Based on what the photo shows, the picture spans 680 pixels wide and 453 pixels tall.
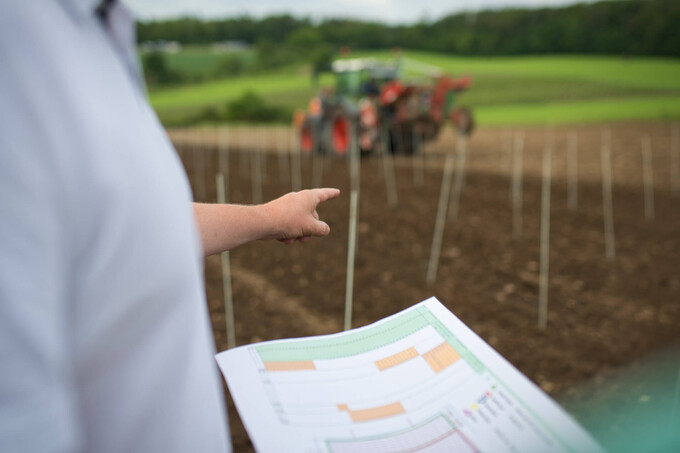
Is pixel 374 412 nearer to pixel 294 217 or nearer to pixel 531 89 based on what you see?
pixel 294 217

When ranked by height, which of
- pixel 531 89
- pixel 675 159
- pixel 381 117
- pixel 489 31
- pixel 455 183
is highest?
pixel 489 31

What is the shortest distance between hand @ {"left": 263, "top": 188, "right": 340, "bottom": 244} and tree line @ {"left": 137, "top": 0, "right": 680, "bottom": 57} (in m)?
11.5

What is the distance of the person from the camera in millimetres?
316

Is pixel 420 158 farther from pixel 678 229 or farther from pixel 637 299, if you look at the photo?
pixel 637 299

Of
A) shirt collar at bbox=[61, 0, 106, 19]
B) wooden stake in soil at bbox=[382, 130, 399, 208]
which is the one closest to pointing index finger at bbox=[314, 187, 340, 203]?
shirt collar at bbox=[61, 0, 106, 19]

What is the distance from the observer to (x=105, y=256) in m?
0.36

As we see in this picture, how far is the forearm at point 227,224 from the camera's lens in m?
0.73

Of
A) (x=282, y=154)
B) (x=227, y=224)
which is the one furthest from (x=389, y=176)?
(x=227, y=224)

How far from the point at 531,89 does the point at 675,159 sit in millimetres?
6804

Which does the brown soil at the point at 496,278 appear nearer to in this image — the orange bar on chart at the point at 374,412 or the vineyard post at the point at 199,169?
the vineyard post at the point at 199,169

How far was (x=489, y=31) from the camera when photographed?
15.2 m

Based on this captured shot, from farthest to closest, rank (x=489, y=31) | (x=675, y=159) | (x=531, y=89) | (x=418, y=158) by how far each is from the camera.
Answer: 1. (x=489, y=31)
2. (x=531, y=89)
3. (x=418, y=158)
4. (x=675, y=159)

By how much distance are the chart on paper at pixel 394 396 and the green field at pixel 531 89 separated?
10956mm

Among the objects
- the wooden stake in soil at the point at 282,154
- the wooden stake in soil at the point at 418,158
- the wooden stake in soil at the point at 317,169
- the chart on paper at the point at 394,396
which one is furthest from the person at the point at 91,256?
the wooden stake in soil at the point at 282,154
